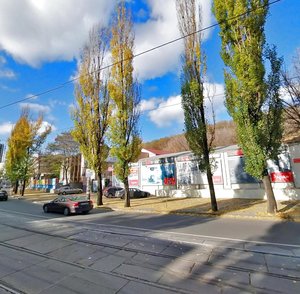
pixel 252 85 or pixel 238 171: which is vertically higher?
pixel 252 85

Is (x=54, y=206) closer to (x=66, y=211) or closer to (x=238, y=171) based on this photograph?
(x=66, y=211)

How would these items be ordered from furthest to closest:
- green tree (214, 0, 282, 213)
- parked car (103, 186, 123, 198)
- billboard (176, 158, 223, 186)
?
parked car (103, 186, 123, 198) → billboard (176, 158, 223, 186) → green tree (214, 0, 282, 213)

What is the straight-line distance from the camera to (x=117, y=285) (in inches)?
171

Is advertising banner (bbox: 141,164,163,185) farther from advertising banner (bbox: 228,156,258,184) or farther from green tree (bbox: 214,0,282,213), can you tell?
green tree (bbox: 214,0,282,213)

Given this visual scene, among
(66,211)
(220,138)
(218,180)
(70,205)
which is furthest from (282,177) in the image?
(220,138)

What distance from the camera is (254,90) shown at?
39.2ft

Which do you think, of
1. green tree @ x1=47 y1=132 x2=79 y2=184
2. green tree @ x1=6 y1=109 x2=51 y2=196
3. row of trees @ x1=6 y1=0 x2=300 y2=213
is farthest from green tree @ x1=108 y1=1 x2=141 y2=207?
green tree @ x1=47 y1=132 x2=79 y2=184

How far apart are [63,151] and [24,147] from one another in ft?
39.0

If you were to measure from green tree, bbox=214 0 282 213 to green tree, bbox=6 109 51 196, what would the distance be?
31303 mm

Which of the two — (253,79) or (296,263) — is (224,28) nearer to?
(253,79)

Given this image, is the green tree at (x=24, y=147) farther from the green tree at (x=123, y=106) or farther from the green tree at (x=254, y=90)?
the green tree at (x=254, y=90)

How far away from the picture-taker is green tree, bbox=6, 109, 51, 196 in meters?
33.4

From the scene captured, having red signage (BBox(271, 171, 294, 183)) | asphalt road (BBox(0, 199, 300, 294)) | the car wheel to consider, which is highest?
red signage (BBox(271, 171, 294, 183))

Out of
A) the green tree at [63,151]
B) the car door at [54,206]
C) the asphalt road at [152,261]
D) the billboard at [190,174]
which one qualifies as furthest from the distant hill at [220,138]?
the asphalt road at [152,261]
